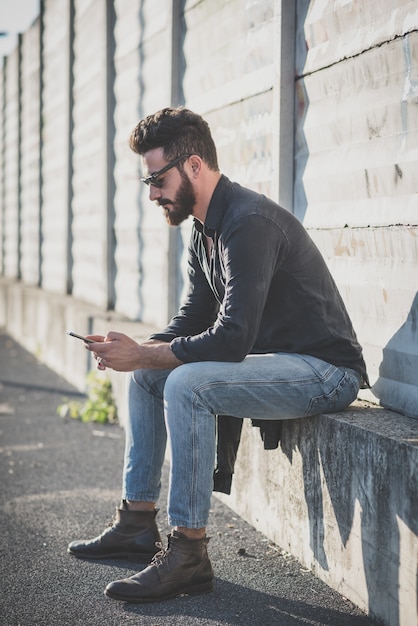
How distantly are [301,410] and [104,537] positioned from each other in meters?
1.01

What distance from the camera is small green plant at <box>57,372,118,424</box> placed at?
A: 651 centimetres

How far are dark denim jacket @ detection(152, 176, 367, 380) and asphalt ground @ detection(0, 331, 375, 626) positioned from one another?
88 cm

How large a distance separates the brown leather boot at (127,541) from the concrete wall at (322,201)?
1.85 feet

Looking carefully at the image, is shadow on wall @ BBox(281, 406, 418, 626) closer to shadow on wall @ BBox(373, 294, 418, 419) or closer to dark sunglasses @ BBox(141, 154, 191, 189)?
shadow on wall @ BBox(373, 294, 418, 419)

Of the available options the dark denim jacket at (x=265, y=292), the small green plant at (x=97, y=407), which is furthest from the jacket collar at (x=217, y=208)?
the small green plant at (x=97, y=407)

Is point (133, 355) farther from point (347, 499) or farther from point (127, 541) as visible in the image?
point (347, 499)

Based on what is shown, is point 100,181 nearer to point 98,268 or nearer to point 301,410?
point 98,268

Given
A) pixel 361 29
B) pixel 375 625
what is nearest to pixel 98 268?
pixel 361 29

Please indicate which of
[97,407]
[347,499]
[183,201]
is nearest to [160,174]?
[183,201]

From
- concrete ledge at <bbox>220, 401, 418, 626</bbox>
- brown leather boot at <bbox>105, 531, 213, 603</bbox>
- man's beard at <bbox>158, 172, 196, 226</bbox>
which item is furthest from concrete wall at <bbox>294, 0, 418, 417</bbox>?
brown leather boot at <bbox>105, 531, 213, 603</bbox>

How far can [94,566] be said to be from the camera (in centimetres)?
356

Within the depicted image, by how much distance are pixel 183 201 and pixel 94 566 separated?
1524mm

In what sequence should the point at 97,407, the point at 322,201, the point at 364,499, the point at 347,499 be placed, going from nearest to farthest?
the point at 364,499, the point at 347,499, the point at 322,201, the point at 97,407

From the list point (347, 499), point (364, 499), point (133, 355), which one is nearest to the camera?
point (364, 499)
